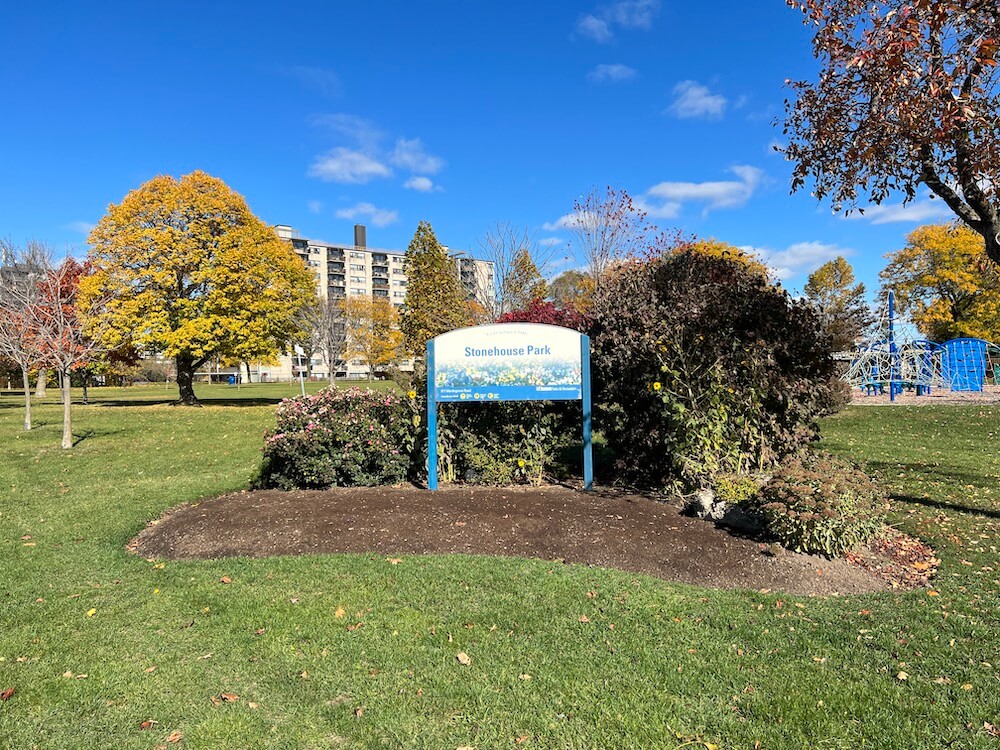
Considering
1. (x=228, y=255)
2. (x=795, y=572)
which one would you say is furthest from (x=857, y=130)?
(x=228, y=255)

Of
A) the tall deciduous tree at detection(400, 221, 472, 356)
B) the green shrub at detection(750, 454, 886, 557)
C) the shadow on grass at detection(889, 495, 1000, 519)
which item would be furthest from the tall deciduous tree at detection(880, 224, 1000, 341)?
the green shrub at detection(750, 454, 886, 557)

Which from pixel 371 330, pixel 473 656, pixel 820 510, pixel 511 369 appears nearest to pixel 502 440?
pixel 511 369

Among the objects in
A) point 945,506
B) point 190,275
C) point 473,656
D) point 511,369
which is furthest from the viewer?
point 190,275

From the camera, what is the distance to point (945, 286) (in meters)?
37.5

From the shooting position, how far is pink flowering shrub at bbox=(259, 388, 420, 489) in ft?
23.9

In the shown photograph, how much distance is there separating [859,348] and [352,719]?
3041 centimetres

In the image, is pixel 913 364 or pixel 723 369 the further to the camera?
pixel 913 364

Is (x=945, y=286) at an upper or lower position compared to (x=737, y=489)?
upper

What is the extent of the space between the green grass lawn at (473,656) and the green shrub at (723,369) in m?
1.76

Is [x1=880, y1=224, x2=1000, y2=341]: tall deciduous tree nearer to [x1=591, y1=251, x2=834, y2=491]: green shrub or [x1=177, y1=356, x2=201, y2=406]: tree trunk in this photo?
[x1=591, y1=251, x2=834, y2=491]: green shrub

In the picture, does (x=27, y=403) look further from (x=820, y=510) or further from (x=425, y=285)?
(x=425, y=285)

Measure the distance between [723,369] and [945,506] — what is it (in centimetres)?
300

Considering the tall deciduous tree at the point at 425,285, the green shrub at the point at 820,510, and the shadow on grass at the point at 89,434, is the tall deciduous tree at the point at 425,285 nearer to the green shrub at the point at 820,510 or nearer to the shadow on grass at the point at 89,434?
the shadow on grass at the point at 89,434

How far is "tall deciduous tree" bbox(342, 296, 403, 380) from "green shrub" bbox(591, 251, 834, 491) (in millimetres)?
49534
